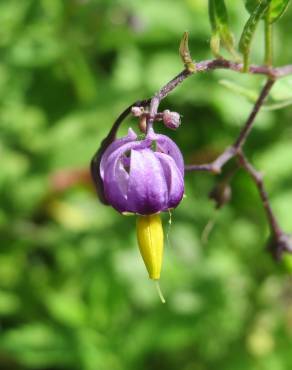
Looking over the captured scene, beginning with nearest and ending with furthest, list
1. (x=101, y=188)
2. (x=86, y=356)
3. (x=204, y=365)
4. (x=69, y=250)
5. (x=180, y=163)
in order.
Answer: (x=180, y=163), (x=101, y=188), (x=86, y=356), (x=204, y=365), (x=69, y=250)

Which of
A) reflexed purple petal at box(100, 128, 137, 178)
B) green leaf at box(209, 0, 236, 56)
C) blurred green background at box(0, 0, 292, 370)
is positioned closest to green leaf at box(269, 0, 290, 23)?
green leaf at box(209, 0, 236, 56)

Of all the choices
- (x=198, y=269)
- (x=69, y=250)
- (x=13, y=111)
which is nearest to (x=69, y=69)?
(x=13, y=111)

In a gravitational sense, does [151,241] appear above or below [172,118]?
below

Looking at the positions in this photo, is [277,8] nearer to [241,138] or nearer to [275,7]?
[275,7]

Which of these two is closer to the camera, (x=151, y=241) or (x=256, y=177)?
(x=151, y=241)

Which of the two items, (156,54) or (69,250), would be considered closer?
(69,250)

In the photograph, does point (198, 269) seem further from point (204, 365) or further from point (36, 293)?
point (36, 293)

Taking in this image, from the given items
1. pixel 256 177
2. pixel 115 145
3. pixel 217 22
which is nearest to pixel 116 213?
pixel 256 177
